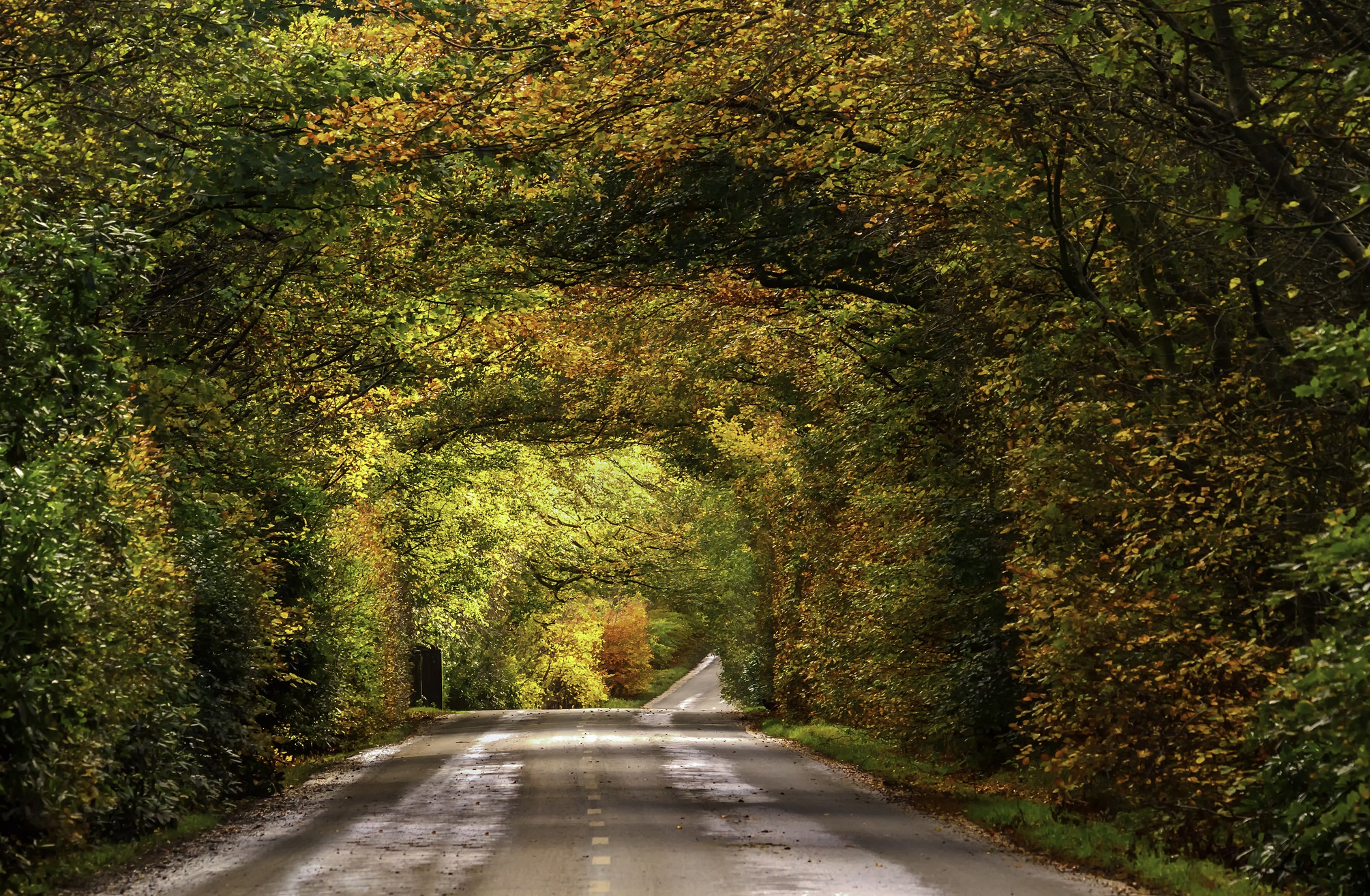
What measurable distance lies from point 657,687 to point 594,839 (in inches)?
2696

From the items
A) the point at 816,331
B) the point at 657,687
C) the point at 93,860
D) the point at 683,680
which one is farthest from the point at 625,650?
the point at 93,860

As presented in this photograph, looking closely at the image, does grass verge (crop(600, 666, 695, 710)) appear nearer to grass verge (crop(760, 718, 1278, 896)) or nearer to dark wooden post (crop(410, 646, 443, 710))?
dark wooden post (crop(410, 646, 443, 710))

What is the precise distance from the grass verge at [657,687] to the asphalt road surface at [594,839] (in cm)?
4490

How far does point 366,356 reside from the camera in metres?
26.7

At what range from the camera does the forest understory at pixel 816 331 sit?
37.5ft

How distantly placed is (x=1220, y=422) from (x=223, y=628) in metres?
12.3

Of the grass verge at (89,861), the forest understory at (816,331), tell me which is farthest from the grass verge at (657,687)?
the grass verge at (89,861)

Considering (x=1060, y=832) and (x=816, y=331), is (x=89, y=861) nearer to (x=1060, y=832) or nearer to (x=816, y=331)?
(x=1060, y=832)

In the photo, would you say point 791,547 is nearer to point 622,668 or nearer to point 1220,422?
point 1220,422

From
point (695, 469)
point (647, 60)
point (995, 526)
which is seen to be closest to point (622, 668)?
point (695, 469)

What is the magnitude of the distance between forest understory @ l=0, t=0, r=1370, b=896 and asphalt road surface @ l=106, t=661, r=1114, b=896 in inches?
49.7

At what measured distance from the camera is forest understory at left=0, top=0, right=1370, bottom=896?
37.5ft

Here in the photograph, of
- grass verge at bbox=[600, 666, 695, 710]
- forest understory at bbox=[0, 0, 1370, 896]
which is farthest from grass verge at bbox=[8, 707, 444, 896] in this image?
grass verge at bbox=[600, 666, 695, 710]

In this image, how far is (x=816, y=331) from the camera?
80.5 ft
